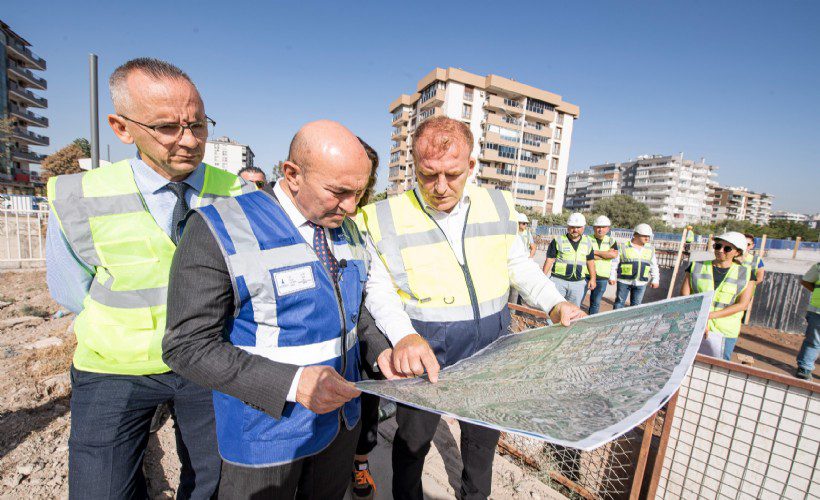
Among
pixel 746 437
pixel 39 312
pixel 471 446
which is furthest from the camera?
pixel 39 312

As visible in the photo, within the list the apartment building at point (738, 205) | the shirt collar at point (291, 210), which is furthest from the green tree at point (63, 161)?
the apartment building at point (738, 205)

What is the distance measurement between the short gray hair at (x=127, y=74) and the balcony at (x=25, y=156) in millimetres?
61492

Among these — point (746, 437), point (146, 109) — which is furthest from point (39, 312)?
point (746, 437)

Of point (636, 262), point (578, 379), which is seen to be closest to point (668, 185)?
point (636, 262)

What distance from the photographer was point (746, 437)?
2.44 m

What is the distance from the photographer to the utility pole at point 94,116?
116 inches

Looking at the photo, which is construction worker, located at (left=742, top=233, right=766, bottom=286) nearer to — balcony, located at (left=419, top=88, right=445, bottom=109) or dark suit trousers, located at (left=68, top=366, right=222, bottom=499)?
dark suit trousers, located at (left=68, top=366, right=222, bottom=499)

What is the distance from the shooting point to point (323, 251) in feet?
4.80

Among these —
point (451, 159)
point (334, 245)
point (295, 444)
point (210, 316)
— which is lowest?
point (295, 444)

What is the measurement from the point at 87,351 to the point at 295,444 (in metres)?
0.99

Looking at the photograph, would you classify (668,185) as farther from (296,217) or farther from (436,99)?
(296,217)

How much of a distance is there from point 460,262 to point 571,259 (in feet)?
18.6

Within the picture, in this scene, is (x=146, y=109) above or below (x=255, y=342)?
above

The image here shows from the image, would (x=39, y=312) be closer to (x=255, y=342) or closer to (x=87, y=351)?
(x=87, y=351)
